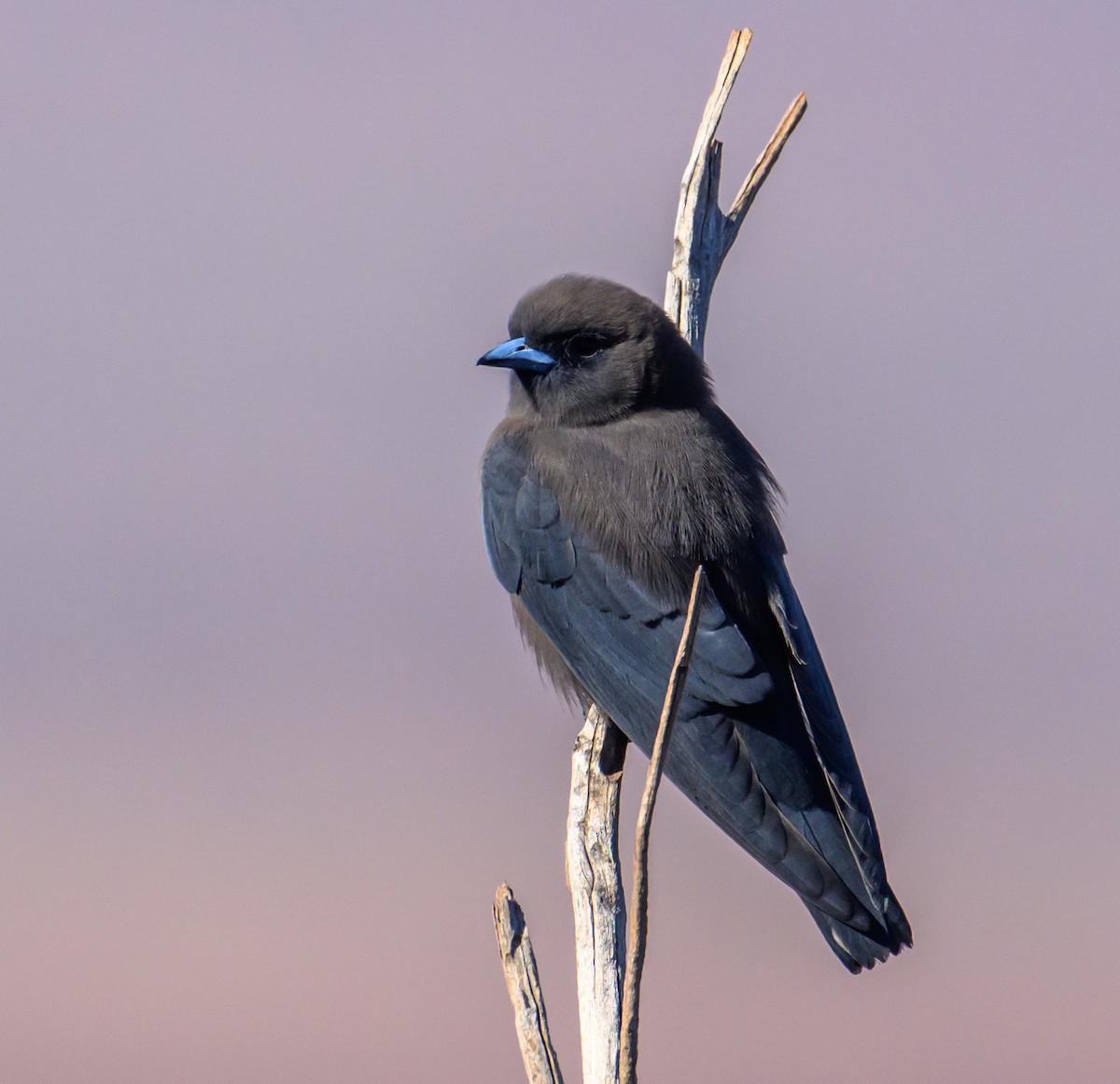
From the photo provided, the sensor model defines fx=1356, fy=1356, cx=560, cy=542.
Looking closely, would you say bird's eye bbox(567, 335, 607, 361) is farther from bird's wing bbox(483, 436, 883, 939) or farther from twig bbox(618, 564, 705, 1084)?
twig bbox(618, 564, 705, 1084)

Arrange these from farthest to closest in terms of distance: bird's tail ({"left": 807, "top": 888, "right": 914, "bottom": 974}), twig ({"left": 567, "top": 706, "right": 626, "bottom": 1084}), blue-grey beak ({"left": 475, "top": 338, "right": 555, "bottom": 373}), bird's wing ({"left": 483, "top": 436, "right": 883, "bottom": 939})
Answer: blue-grey beak ({"left": 475, "top": 338, "right": 555, "bottom": 373})
bird's wing ({"left": 483, "top": 436, "right": 883, "bottom": 939})
bird's tail ({"left": 807, "top": 888, "right": 914, "bottom": 974})
twig ({"left": 567, "top": 706, "right": 626, "bottom": 1084})

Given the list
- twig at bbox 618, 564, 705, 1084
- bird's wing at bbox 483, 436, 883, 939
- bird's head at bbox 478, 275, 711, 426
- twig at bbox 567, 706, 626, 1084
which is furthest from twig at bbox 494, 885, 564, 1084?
bird's head at bbox 478, 275, 711, 426

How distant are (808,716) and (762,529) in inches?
22.1

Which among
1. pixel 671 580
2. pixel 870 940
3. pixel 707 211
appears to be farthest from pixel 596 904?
pixel 707 211

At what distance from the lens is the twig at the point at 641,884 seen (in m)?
1.90

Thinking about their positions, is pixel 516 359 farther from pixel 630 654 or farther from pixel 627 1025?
pixel 627 1025

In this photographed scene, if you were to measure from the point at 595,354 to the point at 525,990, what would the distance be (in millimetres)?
2106

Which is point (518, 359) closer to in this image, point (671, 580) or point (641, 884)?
point (671, 580)

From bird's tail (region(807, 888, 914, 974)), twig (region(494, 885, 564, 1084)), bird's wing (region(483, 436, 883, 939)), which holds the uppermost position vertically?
bird's wing (region(483, 436, 883, 939))

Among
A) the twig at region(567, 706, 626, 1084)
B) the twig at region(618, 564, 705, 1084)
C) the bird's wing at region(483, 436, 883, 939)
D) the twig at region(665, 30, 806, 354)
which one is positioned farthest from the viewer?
the twig at region(665, 30, 806, 354)

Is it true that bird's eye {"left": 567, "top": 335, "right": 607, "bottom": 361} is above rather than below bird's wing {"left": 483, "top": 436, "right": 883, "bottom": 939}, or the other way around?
above

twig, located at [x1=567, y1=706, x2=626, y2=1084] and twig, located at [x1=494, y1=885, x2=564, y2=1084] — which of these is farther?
twig, located at [x1=567, y1=706, x2=626, y2=1084]

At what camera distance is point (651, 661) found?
143 inches

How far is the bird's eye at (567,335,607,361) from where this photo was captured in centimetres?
409
